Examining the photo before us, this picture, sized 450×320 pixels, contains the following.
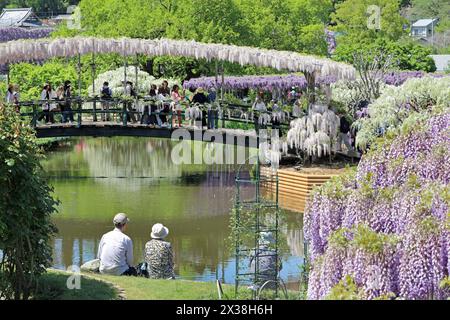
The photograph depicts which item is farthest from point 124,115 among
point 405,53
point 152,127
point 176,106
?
point 405,53

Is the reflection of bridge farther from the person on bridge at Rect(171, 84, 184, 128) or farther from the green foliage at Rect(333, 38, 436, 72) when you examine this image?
the green foliage at Rect(333, 38, 436, 72)

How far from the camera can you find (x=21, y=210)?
12.5 m

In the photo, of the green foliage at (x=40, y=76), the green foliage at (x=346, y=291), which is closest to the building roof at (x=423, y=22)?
the green foliage at (x=40, y=76)

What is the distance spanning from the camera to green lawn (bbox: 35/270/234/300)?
1320 centimetres

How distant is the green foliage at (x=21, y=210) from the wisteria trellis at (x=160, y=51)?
1454 cm

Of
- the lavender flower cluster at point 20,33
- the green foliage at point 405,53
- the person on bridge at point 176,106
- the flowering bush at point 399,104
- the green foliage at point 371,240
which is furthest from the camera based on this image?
the lavender flower cluster at point 20,33

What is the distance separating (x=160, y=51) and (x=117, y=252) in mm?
13508

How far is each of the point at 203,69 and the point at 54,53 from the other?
19.9m

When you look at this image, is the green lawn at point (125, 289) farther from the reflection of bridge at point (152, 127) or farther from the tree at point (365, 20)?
the tree at point (365, 20)

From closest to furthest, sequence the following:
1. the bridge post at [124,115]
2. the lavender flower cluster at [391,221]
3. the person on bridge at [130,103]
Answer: the lavender flower cluster at [391,221]
the bridge post at [124,115]
the person on bridge at [130,103]

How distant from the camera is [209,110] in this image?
27.4 metres

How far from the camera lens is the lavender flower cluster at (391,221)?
9.81m

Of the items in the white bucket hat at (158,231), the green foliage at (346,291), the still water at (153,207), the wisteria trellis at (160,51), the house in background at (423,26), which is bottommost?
the still water at (153,207)
